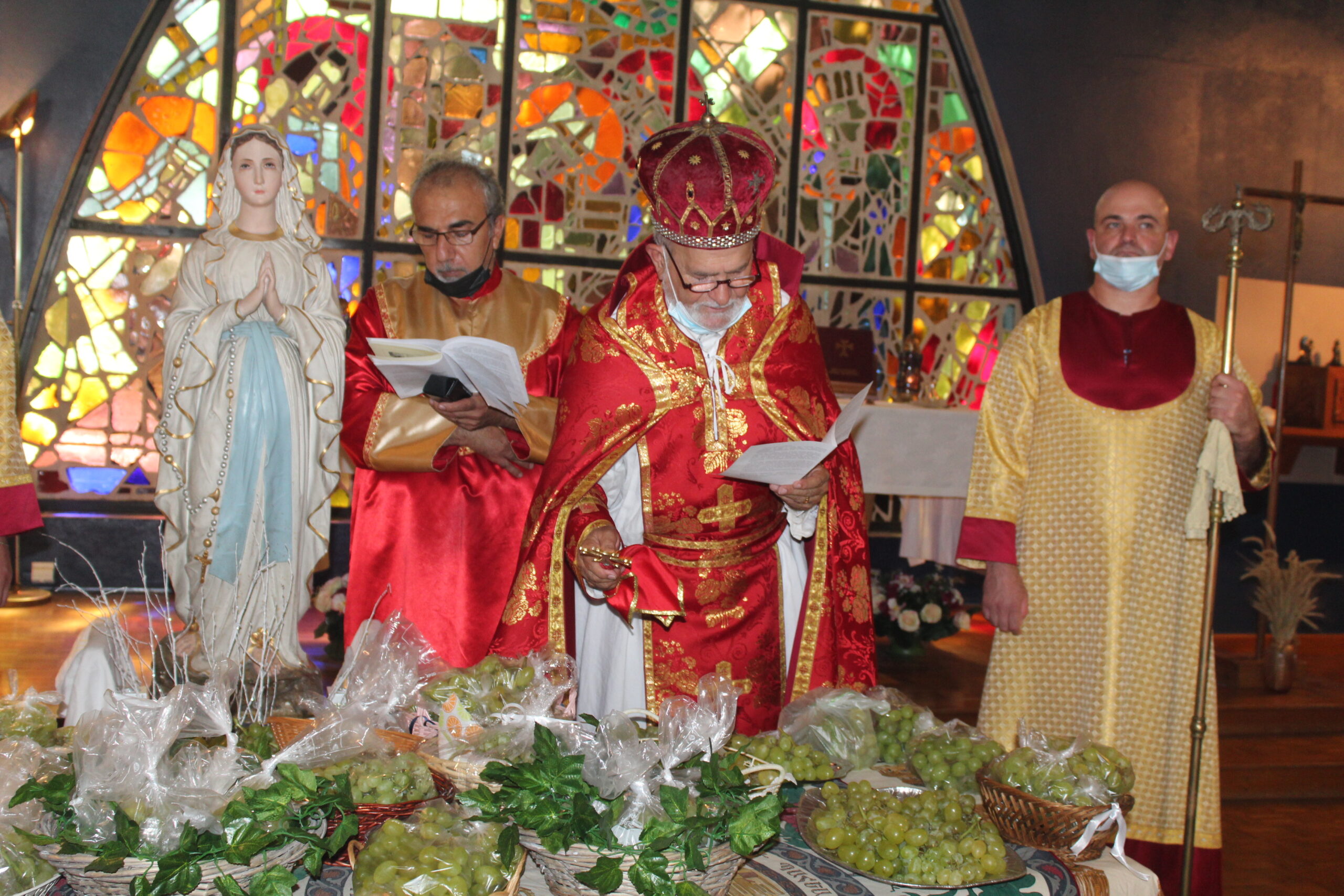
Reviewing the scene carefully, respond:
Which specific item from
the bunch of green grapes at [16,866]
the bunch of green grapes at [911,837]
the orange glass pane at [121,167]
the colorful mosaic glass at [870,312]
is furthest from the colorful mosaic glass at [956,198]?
the bunch of green grapes at [16,866]

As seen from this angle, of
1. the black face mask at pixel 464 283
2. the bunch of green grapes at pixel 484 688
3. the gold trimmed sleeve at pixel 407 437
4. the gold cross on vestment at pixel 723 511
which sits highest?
the black face mask at pixel 464 283

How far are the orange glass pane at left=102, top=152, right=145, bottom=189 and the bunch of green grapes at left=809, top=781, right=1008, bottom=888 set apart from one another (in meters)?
6.68

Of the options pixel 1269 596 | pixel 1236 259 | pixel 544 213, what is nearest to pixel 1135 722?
pixel 1236 259

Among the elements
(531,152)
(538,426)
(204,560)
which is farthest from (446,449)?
(531,152)

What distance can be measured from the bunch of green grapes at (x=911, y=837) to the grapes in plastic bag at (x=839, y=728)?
27 cm

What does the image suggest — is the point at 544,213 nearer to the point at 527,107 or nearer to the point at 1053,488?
the point at 527,107

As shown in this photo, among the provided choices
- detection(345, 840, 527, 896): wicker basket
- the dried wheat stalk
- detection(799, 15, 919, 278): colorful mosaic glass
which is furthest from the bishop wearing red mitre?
detection(799, 15, 919, 278): colorful mosaic glass

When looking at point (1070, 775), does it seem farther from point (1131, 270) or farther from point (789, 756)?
point (1131, 270)

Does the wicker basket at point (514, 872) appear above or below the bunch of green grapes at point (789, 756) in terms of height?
below

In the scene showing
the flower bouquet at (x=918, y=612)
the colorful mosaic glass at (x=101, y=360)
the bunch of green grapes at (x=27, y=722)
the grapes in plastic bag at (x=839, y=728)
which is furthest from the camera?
the colorful mosaic glass at (x=101, y=360)

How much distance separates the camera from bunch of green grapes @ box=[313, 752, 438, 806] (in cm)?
147

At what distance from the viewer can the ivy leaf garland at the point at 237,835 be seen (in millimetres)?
1216

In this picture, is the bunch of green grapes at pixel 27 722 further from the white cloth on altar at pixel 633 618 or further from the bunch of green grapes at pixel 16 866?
the white cloth on altar at pixel 633 618

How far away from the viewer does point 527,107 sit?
7.43 metres
